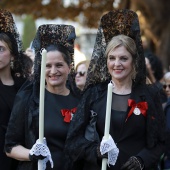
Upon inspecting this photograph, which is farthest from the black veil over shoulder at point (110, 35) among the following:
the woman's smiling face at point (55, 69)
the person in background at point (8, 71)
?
the person in background at point (8, 71)

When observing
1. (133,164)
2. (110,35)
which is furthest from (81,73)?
(133,164)

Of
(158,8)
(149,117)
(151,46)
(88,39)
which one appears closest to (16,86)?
(149,117)

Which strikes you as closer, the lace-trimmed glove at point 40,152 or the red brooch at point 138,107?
the lace-trimmed glove at point 40,152

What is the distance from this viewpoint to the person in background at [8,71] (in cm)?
423

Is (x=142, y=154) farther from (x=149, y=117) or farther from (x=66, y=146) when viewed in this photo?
(x=66, y=146)

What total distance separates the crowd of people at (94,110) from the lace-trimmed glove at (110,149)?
0.01m

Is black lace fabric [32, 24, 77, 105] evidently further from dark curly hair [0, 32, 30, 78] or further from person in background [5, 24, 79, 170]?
dark curly hair [0, 32, 30, 78]

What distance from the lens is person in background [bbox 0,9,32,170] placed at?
4.23 metres

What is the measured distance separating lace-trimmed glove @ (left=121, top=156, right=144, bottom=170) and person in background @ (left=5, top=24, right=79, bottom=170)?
539mm

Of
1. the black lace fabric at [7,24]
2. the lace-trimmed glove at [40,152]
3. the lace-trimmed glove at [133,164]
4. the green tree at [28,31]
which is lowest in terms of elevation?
the lace-trimmed glove at [133,164]

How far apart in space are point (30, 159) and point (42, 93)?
0.55 meters

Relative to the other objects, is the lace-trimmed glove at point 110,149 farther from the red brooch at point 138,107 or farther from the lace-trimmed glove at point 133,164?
the red brooch at point 138,107

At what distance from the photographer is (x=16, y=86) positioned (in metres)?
4.46

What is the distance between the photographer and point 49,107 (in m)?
3.92
